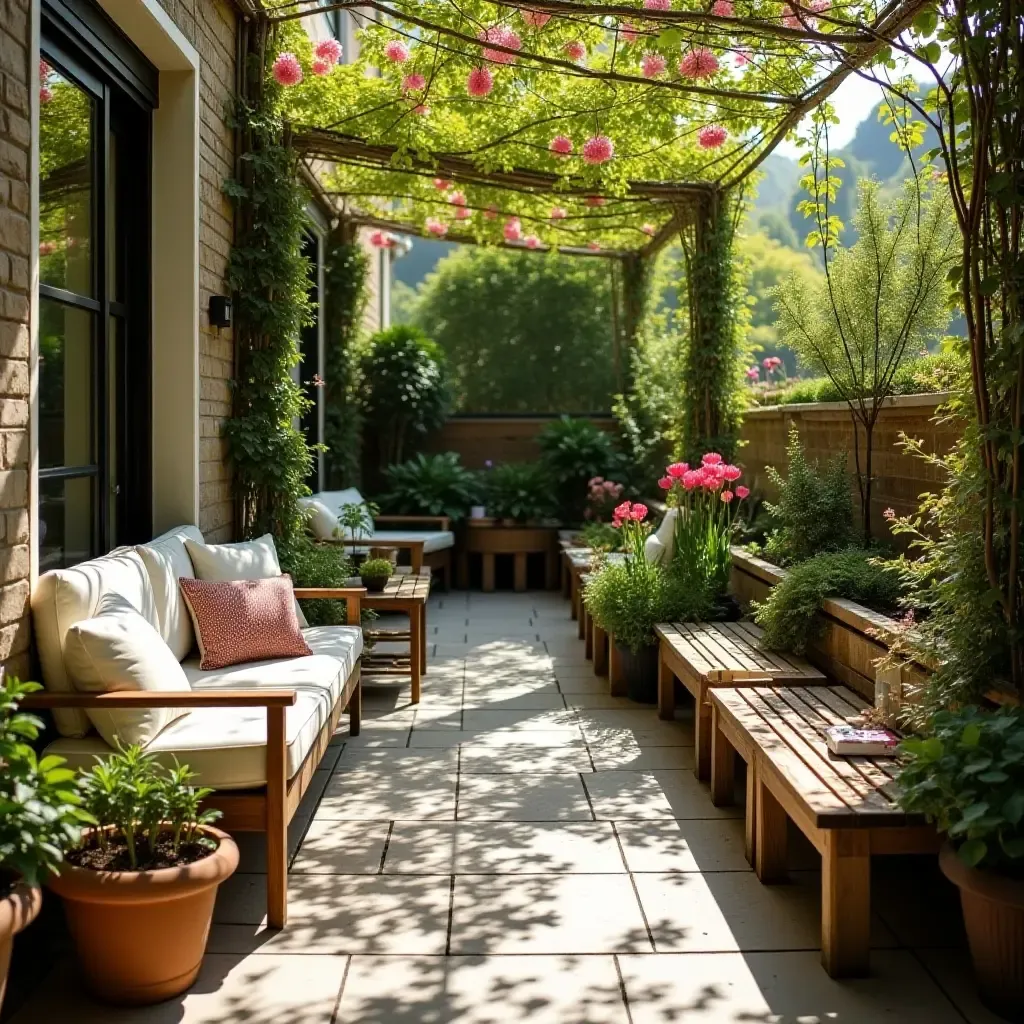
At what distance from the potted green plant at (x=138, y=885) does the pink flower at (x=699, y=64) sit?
3.81m

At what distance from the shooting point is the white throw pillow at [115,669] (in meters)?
3.07

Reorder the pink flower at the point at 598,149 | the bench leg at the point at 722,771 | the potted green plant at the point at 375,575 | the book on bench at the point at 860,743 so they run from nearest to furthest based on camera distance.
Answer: the book on bench at the point at 860,743 < the bench leg at the point at 722,771 < the potted green plant at the point at 375,575 < the pink flower at the point at 598,149

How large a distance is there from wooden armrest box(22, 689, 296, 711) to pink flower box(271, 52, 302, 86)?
358 centimetres

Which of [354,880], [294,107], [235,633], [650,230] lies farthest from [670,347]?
[354,880]

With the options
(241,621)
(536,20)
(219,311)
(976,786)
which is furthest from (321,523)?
(976,786)

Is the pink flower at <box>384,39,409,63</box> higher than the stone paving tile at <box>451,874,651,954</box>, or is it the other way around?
the pink flower at <box>384,39,409,63</box>

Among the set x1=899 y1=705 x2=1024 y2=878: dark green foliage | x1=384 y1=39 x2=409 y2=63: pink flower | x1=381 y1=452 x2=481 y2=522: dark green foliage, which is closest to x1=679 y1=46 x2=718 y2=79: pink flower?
x1=384 y1=39 x2=409 y2=63: pink flower

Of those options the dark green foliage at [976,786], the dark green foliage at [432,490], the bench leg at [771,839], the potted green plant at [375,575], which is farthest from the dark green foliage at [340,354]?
the dark green foliage at [976,786]

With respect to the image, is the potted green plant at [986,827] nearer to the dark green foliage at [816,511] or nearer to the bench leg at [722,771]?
the bench leg at [722,771]

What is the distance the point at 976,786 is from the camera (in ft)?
8.47

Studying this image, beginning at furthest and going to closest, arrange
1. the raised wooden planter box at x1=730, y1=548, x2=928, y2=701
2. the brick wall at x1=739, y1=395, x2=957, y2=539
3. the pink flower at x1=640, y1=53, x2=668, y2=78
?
the pink flower at x1=640, y1=53, x2=668, y2=78 → the brick wall at x1=739, y1=395, x2=957, y2=539 → the raised wooden planter box at x1=730, y1=548, x2=928, y2=701

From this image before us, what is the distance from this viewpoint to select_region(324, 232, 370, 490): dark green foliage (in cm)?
935

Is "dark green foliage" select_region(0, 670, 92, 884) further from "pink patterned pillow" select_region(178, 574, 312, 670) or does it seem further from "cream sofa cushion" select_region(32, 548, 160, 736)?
"pink patterned pillow" select_region(178, 574, 312, 670)

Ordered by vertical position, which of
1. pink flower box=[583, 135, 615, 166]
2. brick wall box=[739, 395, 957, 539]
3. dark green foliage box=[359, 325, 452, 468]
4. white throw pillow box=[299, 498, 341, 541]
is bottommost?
white throw pillow box=[299, 498, 341, 541]
